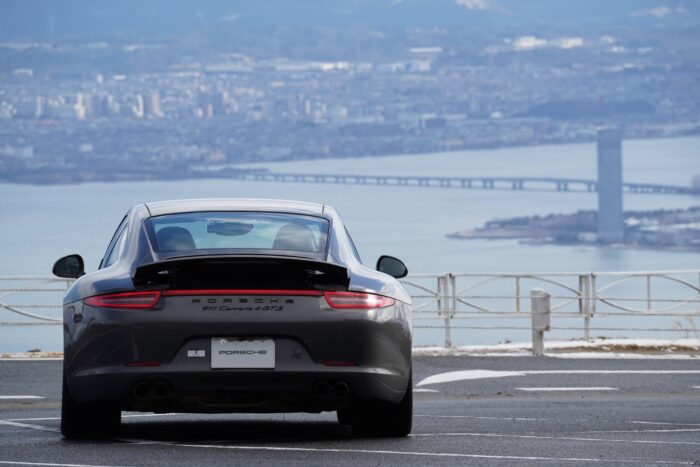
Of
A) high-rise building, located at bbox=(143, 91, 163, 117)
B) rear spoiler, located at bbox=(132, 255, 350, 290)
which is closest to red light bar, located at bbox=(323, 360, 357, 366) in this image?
rear spoiler, located at bbox=(132, 255, 350, 290)

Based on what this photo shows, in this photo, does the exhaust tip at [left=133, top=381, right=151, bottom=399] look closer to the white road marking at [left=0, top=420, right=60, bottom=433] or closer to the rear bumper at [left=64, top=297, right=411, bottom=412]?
the rear bumper at [left=64, top=297, right=411, bottom=412]

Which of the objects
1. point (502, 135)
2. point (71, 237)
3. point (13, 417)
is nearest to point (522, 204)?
point (502, 135)

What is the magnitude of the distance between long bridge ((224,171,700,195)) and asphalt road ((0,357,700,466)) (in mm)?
116481

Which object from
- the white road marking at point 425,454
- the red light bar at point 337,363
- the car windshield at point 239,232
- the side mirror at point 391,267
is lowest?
the white road marking at point 425,454

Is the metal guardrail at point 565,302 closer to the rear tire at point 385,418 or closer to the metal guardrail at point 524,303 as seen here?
the metal guardrail at point 524,303

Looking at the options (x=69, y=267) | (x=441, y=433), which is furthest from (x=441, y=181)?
(x=441, y=433)

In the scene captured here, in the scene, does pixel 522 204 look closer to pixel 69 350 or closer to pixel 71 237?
pixel 71 237

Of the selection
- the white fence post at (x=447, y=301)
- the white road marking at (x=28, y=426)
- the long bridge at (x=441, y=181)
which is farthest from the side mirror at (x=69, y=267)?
the long bridge at (x=441, y=181)

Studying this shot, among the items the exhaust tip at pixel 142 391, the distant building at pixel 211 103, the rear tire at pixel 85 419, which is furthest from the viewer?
the distant building at pixel 211 103

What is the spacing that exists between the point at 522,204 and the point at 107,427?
132974 millimetres

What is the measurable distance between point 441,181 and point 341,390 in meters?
132

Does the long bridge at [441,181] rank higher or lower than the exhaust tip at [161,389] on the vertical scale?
higher

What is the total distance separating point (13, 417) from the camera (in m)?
10.5

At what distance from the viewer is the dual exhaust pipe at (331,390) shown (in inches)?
306
